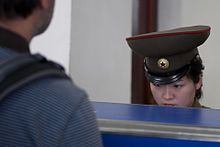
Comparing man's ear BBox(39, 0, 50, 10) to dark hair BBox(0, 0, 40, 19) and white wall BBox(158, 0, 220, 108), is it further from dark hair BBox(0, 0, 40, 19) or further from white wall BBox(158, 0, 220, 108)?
white wall BBox(158, 0, 220, 108)

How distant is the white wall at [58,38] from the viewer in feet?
6.11

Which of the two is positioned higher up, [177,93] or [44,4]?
[44,4]

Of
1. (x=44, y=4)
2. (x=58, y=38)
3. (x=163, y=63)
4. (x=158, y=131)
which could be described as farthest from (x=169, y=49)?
(x=58, y=38)

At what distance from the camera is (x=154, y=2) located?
2.29 metres

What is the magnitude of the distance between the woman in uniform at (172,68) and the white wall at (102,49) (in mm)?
880

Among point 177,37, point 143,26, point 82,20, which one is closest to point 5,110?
point 177,37

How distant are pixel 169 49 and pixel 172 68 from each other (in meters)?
0.10

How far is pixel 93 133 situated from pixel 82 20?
1.77 meters

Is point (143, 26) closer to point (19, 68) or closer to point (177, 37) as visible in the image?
point (177, 37)


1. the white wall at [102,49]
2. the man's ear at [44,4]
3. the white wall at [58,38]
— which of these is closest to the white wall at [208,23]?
the white wall at [102,49]

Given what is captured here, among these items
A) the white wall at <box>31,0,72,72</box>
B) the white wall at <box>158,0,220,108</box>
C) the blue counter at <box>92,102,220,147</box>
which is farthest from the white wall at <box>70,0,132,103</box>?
the blue counter at <box>92,102,220,147</box>

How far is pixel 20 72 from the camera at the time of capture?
0.34 metres

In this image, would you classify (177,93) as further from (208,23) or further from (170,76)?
(208,23)

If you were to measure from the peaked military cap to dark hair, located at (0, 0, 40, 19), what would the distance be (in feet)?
2.55
